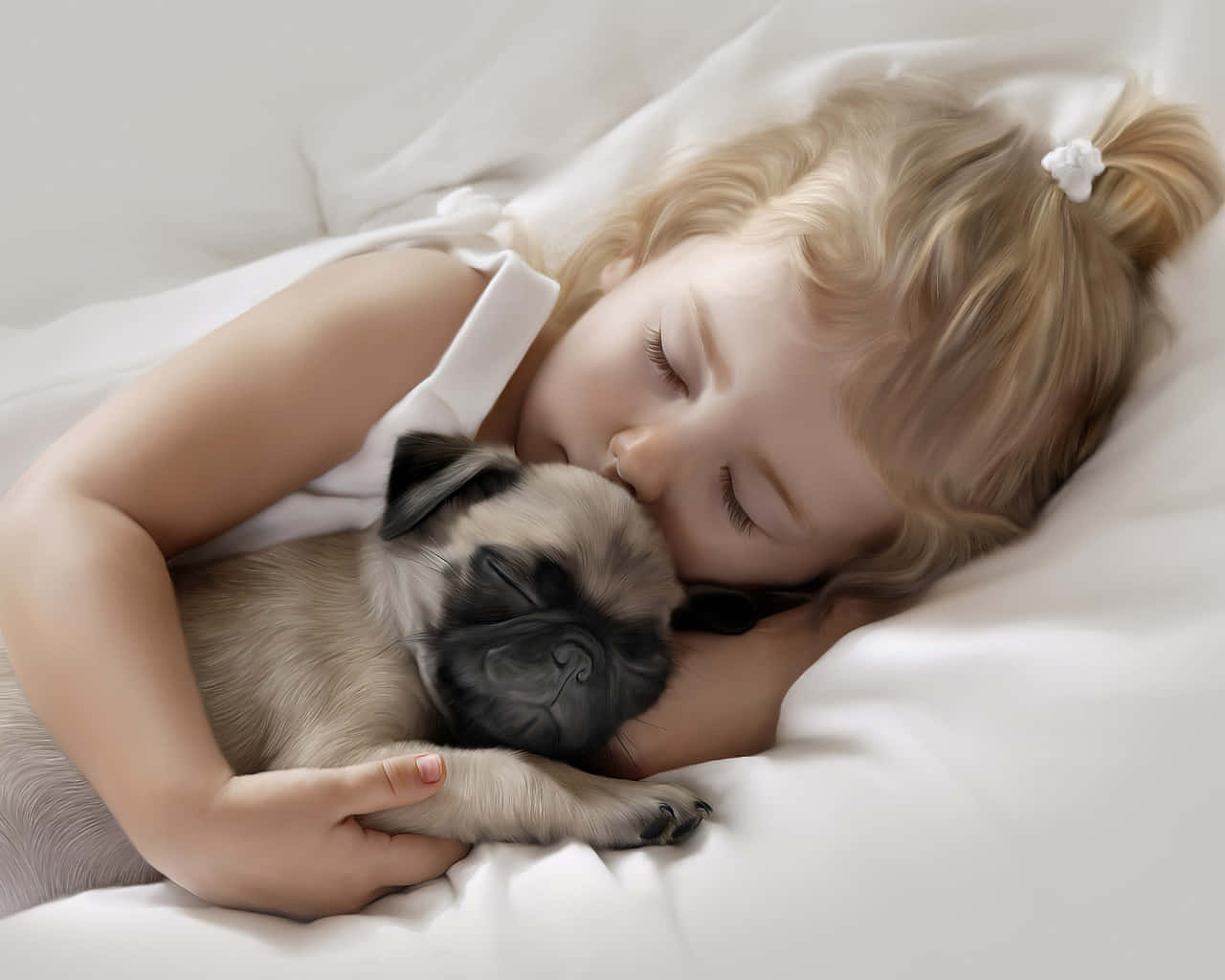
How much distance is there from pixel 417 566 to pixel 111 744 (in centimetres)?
39

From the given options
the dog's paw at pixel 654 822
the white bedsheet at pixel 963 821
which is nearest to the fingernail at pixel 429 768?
the white bedsheet at pixel 963 821

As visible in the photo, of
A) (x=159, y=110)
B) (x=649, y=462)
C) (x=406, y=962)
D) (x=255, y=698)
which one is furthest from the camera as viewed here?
(x=159, y=110)

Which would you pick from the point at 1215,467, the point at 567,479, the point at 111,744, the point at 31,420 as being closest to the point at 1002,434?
the point at 1215,467

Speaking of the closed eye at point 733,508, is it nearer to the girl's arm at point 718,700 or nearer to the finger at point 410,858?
the girl's arm at point 718,700

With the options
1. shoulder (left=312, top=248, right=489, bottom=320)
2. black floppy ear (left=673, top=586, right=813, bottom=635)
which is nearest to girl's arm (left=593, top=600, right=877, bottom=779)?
black floppy ear (left=673, top=586, right=813, bottom=635)

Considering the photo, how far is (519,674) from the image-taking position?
114cm

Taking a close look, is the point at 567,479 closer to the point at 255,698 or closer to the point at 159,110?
the point at 255,698

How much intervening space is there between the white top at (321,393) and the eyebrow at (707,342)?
0.27 m

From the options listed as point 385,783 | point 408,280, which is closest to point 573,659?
point 385,783

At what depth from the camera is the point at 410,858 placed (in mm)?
1116

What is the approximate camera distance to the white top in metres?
1.44

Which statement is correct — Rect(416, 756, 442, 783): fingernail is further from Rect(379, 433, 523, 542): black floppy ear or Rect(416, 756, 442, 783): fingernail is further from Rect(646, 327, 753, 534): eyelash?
Rect(646, 327, 753, 534): eyelash

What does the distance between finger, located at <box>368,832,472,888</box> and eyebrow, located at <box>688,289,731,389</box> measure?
2.24ft

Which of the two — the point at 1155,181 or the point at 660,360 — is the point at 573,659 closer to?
the point at 660,360
